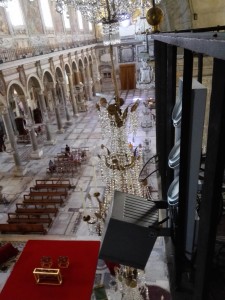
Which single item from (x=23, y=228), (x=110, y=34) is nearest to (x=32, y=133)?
(x=23, y=228)

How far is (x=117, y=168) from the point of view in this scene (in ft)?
19.2

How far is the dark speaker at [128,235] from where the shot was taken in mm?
1597

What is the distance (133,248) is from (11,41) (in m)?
14.8

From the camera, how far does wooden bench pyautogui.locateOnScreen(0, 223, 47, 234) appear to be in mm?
9656

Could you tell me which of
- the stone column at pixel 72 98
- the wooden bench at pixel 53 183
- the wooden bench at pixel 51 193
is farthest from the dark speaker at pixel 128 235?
the stone column at pixel 72 98

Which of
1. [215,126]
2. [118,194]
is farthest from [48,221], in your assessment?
[215,126]

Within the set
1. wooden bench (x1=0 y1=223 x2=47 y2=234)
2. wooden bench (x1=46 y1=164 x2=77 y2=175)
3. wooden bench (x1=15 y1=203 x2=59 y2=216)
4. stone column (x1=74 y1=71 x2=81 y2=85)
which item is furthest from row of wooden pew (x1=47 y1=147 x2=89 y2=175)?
stone column (x1=74 y1=71 x2=81 y2=85)

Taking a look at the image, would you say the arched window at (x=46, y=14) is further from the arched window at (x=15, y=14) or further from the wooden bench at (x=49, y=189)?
the wooden bench at (x=49, y=189)

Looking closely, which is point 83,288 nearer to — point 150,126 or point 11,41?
point 11,41

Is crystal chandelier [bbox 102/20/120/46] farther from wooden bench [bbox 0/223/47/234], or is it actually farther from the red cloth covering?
the red cloth covering

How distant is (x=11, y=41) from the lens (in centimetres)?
1409

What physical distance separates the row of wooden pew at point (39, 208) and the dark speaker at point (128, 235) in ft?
28.0

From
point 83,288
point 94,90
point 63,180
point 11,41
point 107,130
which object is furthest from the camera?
point 94,90

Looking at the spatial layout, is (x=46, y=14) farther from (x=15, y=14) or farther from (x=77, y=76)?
(x=77, y=76)
